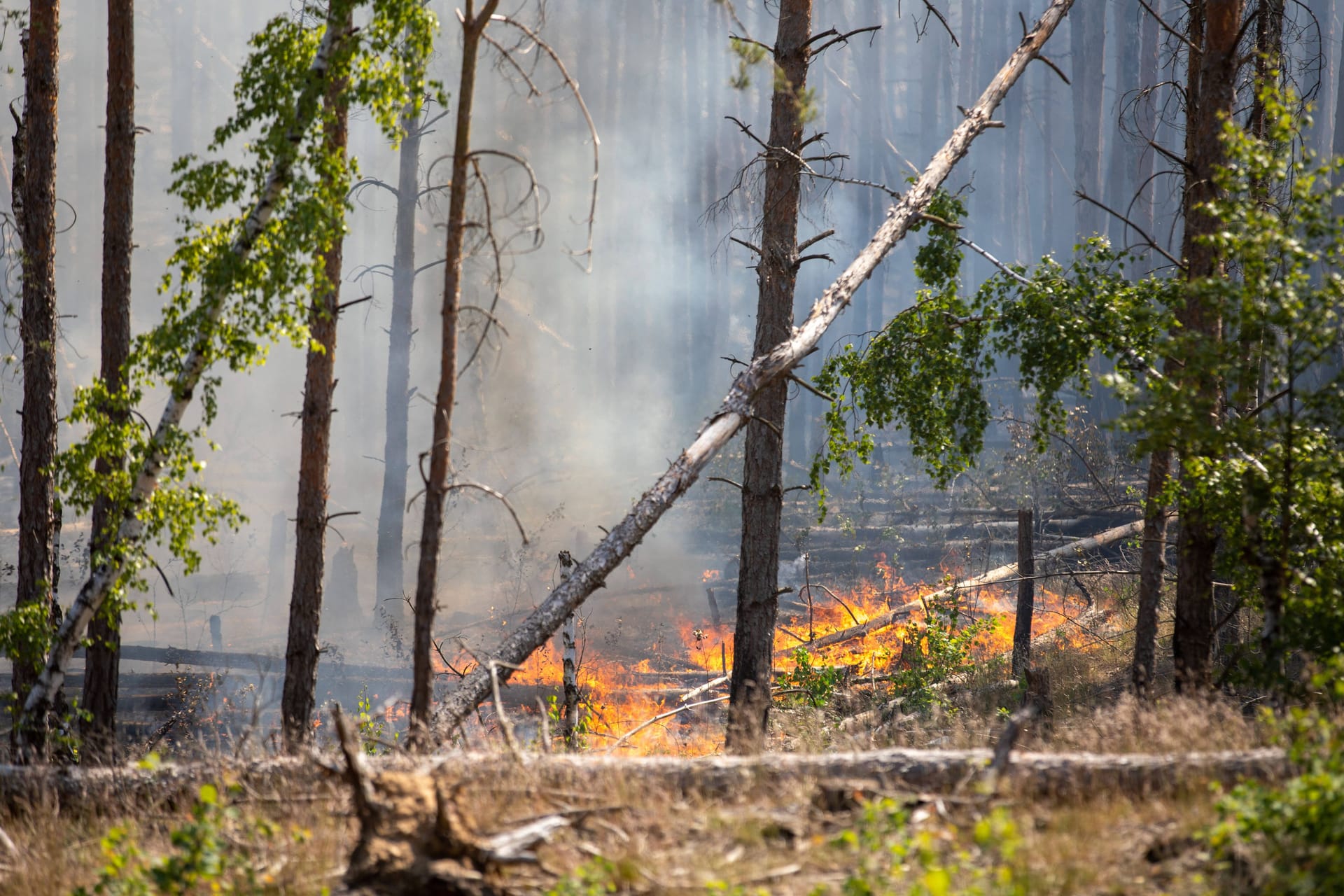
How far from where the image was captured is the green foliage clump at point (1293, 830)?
3.23 metres

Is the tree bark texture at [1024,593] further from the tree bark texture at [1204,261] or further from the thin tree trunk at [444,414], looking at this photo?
the thin tree trunk at [444,414]

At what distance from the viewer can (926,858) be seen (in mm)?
3268

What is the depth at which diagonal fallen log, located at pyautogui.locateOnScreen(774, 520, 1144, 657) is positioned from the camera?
48.1 feet

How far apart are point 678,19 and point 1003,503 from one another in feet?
145

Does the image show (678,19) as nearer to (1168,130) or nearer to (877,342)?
(1168,130)

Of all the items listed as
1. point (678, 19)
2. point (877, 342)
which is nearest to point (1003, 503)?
point (877, 342)

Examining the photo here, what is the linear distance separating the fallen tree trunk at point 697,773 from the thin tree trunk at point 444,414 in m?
0.55

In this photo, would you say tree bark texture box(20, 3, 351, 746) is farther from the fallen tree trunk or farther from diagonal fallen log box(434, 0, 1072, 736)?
diagonal fallen log box(434, 0, 1072, 736)

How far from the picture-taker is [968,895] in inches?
Result: 127

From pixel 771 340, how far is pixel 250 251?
4.60m

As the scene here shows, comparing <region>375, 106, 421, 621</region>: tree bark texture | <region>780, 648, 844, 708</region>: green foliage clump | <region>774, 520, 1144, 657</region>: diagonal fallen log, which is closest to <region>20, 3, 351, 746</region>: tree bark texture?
<region>780, 648, 844, 708</region>: green foliage clump

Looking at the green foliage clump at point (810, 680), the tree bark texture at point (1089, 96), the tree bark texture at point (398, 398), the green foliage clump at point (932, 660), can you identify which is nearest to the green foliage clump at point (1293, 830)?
the green foliage clump at point (810, 680)

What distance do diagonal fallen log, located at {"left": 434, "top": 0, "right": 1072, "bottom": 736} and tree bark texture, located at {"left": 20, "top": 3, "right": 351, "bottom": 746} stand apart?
2612 millimetres

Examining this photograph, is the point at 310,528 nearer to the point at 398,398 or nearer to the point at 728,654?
the point at 728,654
